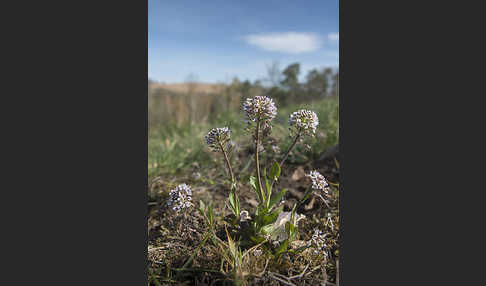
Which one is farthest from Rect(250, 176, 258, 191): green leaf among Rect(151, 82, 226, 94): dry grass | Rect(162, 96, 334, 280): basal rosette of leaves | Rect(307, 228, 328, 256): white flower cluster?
Rect(151, 82, 226, 94): dry grass

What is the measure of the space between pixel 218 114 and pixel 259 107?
8.03 metres

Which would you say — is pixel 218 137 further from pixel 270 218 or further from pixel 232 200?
pixel 270 218

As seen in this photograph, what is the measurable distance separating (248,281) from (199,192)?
1.76m

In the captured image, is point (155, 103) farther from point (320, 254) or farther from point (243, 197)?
point (320, 254)

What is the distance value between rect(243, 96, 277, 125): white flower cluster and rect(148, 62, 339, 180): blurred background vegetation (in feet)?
1.65

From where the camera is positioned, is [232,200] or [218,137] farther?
[232,200]

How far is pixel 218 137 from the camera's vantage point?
210 centimetres

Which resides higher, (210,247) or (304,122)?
(304,122)

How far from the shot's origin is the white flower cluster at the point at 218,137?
210 cm

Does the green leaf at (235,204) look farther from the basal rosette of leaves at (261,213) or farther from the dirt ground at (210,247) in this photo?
the dirt ground at (210,247)

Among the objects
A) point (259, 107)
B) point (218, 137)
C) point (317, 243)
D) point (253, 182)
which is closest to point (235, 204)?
point (253, 182)

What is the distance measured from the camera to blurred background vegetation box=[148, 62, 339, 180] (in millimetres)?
4684

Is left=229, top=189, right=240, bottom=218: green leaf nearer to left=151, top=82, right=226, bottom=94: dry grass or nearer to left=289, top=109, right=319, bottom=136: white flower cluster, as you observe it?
left=289, top=109, right=319, bottom=136: white flower cluster

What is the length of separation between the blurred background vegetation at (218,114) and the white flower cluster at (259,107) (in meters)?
0.50
